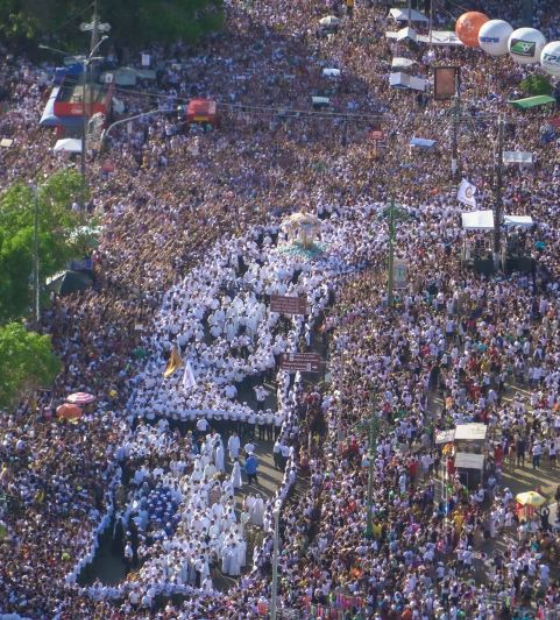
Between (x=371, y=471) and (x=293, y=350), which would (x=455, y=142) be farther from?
(x=371, y=471)

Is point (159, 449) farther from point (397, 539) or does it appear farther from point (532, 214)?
point (532, 214)

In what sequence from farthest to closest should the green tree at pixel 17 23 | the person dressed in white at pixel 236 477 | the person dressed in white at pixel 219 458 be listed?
the green tree at pixel 17 23, the person dressed in white at pixel 219 458, the person dressed in white at pixel 236 477

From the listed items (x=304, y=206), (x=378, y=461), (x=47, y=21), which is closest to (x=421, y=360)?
(x=378, y=461)

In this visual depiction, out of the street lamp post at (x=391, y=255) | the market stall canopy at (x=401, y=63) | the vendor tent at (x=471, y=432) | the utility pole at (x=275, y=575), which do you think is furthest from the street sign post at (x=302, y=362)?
the market stall canopy at (x=401, y=63)

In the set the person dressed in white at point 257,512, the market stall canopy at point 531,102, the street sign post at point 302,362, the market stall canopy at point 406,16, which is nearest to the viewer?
the person dressed in white at point 257,512

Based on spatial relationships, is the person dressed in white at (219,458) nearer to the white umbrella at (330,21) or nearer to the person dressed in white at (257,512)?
the person dressed in white at (257,512)

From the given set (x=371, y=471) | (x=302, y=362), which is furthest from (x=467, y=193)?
(x=371, y=471)
